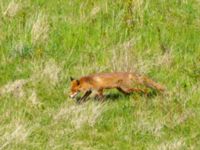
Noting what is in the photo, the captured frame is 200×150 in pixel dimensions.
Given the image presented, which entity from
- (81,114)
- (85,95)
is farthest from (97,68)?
(81,114)

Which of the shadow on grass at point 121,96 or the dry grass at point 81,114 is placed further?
the shadow on grass at point 121,96

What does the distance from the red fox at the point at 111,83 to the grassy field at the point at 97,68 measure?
0.49ft

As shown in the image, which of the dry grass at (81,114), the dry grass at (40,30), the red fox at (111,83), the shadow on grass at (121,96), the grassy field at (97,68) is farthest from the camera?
the dry grass at (40,30)

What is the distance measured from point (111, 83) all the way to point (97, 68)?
0.94 m

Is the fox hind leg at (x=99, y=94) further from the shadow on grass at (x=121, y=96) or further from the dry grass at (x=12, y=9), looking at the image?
the dry grass at (x=12, y=9)

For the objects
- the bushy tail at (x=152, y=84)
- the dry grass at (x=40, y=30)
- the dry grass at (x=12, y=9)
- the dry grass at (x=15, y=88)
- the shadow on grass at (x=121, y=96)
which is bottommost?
the shadow on grass at (x=121, y=96)

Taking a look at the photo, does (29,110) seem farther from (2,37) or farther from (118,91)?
(2,37)

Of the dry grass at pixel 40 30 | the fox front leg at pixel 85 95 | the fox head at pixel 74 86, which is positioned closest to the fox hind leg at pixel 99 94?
the fox front leg at pixel 85 95

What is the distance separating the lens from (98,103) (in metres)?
8.71

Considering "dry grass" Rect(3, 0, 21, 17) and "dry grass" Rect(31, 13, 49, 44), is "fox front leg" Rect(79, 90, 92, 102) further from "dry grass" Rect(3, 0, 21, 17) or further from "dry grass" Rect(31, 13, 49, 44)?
"dry grass" Rect(3, 0, 21, 17)

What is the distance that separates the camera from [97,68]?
9.98 meters

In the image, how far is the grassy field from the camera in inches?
316

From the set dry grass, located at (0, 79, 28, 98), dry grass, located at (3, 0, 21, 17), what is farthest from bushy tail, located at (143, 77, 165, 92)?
dry grass, located at (3, 0, 21, 17)

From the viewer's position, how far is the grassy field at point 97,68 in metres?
8.02
